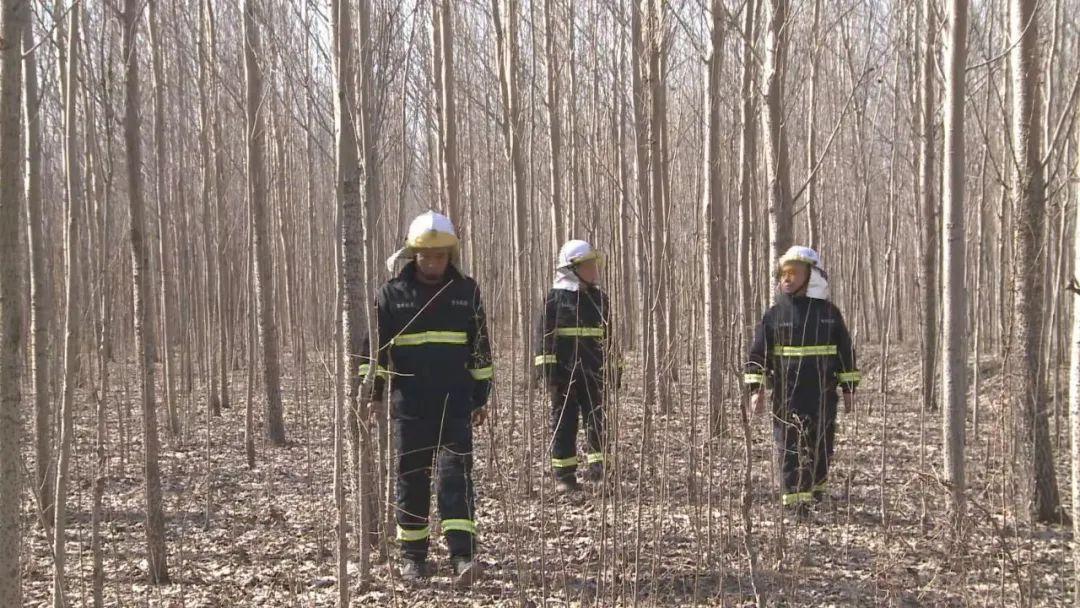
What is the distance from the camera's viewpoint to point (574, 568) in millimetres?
3912

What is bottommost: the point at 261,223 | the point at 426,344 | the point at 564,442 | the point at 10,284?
the point at 564,442

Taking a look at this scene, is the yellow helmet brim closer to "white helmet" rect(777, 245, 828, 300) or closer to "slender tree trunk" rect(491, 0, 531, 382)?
"white helmet" rect(777, 245, 828, 300)

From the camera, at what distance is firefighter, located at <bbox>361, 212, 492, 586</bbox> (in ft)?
12.1

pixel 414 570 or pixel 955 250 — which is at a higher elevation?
pixel 955 250

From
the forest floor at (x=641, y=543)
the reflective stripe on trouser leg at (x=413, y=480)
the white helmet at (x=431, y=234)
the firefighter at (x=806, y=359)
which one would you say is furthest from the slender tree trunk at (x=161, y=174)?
the firefighter at (x=806, y=359)

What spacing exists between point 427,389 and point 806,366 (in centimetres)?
214

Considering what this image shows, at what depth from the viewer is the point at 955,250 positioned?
144 inches

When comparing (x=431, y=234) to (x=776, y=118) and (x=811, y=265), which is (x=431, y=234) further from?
(x=811, y=265)

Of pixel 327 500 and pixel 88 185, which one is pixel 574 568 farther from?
pixel 88 185

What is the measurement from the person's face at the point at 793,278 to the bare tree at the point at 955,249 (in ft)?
Answer: 2.74

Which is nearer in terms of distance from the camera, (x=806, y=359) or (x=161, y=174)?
(x=806, y=359)

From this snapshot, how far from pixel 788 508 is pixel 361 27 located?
3368 millimetres

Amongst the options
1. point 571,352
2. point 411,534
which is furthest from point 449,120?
point 411,534

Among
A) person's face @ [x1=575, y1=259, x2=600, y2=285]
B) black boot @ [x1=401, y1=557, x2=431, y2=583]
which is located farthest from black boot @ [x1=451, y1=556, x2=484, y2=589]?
person's face @ [x1=575, y1=259, x2=600, y2=285]
